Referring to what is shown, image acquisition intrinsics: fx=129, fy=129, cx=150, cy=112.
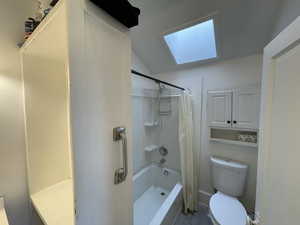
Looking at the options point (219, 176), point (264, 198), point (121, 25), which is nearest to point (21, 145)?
point (121, 25)

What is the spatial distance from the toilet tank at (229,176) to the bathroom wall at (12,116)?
221cm

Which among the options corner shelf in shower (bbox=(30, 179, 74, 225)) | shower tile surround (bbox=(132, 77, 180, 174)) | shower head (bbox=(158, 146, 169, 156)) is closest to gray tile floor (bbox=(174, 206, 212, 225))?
shower tile surround (bbox=(132, 77, 180, 174))

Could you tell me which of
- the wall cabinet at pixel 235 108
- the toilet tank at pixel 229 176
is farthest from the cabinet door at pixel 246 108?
the toilet tank at pixel 229 176

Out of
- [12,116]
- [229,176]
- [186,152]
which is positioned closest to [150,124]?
[186,152]

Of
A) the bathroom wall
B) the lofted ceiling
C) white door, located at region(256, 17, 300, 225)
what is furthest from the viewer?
the lofted ceiling

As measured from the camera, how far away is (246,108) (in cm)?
173

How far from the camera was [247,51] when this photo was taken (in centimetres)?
177

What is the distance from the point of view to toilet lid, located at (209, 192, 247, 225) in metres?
1.35

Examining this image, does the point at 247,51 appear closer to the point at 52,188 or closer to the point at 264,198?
the point at 264,198

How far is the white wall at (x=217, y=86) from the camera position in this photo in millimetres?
1821

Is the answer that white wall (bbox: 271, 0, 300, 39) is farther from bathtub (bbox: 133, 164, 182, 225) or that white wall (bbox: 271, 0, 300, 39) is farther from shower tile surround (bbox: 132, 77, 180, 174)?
bathtub (bbox: 133, 164, 182, 225)

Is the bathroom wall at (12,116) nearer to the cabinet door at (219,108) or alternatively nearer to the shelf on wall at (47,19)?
the shelf on wall at (47,19)

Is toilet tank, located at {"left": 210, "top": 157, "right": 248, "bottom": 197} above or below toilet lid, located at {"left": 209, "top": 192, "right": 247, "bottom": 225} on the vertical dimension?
above

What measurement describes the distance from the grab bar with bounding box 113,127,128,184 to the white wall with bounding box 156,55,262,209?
1766 mm
